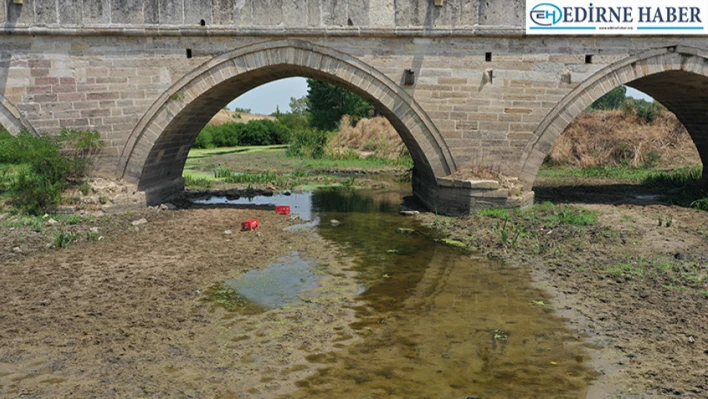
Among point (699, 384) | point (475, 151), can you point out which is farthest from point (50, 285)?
point (475, 151)

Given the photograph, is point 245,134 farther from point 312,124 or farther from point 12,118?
point 12,118

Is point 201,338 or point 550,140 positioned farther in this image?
point 550,140

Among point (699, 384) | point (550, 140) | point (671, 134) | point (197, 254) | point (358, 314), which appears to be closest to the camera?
point (699, 384)

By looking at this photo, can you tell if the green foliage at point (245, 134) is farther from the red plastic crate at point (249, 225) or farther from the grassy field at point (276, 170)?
the red plastic crate at point (249, 225)

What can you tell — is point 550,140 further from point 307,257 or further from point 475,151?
point 307,257

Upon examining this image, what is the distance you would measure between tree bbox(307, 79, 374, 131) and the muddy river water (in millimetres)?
27845

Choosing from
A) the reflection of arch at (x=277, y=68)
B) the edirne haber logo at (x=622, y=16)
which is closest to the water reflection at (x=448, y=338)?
the reflection of arch at (x=277, y=68)

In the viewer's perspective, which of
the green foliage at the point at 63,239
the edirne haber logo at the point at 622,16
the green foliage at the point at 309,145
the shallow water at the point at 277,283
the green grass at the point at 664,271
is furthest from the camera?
the green foliage at the point at 309,145

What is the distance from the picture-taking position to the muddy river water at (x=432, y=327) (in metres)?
5.41

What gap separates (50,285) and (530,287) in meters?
6.19

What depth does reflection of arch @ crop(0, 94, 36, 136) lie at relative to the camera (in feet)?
42.6

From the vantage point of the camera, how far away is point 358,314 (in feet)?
23.7

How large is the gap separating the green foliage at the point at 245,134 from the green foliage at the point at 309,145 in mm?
9269

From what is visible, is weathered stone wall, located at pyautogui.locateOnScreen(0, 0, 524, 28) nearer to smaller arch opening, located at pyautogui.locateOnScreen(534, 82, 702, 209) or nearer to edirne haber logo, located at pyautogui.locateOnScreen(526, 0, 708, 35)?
edirne haber logo, located at pyautogui.locateOnScreen(526, 0, 708, 35)
